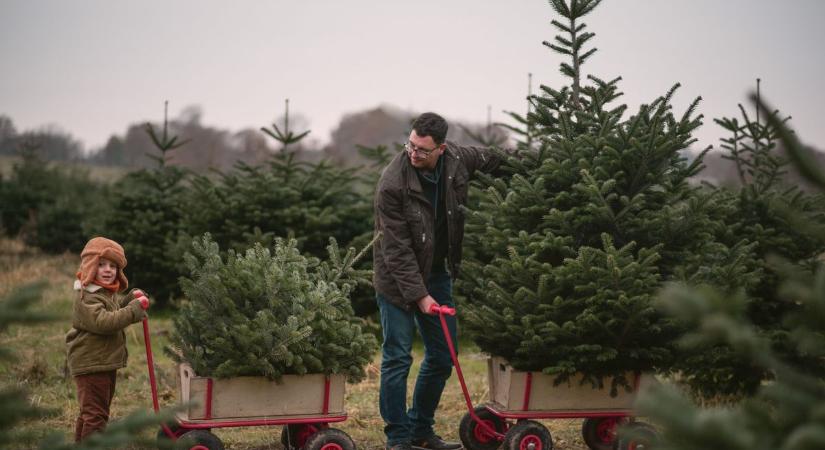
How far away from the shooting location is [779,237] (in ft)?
24.1

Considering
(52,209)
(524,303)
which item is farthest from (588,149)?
(52,209)

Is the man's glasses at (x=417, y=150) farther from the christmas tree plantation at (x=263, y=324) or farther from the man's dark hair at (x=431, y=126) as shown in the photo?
the christmas tree plantation at (x=263, y=324)

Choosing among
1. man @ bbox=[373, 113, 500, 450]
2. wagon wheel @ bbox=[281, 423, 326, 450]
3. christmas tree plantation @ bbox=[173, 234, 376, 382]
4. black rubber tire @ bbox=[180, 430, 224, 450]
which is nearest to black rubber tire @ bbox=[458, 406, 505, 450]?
man @ bbox=[373, 113, 500, 450]

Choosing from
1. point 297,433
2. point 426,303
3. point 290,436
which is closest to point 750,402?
point 426,303

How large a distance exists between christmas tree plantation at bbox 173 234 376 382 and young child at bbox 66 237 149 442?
1.31ft

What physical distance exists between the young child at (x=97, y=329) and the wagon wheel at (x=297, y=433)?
114 centimetres

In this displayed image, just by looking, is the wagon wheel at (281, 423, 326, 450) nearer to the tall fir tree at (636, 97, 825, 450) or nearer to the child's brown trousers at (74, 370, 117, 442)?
the child's brown trousers at (74, 370, 117, 442)

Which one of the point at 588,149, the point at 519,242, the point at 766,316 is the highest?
the point at 588,149

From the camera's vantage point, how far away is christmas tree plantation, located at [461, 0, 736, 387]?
529 cm

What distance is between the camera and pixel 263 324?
5184 mm

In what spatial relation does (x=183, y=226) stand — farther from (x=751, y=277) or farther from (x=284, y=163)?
(x=751, y=277)

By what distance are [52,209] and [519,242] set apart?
15920 mm

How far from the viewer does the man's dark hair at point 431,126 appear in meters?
5.52

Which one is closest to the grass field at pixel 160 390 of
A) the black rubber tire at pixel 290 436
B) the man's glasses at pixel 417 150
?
the black rubber tire at pixel 290 436
